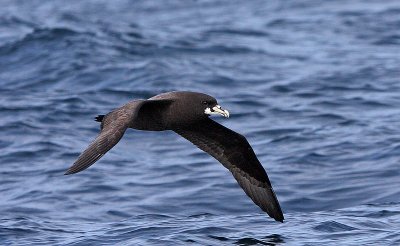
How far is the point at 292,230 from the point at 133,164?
3.96 m

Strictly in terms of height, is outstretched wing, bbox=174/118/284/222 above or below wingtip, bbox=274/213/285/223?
above

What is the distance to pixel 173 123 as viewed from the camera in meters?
9.91

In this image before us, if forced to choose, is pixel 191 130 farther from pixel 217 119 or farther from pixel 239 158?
pixel 217 119

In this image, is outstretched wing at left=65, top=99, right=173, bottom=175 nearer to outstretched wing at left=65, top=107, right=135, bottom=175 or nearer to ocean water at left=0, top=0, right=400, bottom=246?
outstretched wing at left=65, top=107, right=135, bottom=175

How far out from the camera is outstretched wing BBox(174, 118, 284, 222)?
1070 centimetres

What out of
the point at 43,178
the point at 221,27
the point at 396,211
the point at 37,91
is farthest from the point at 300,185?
the point at 221,27

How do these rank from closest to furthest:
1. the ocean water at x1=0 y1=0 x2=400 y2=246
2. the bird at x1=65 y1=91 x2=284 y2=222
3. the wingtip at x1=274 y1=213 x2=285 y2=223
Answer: the bird at x1=65 y1=91 x2=284 y2=222 < the wingtip at x1=274 y1=213 x2=285 y2=223 < the ocean water at x1=0 y1=0 x2=400 y2=246

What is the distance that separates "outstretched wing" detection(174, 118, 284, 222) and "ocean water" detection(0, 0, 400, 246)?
0.26 meters

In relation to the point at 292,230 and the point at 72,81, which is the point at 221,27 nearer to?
the point at 72,81

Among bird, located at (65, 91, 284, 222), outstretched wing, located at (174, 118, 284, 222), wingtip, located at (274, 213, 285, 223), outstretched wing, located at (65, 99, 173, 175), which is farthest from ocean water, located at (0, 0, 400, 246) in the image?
outstretched wing, located at (65, 99, 173, 175)

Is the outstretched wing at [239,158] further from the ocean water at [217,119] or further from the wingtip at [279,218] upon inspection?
the ocean water at [217,119]

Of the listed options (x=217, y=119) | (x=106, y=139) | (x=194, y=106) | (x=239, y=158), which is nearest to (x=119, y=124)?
(x=106, y=139)

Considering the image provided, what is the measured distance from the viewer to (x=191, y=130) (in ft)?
35.4

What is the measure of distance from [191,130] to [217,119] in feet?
16.0
